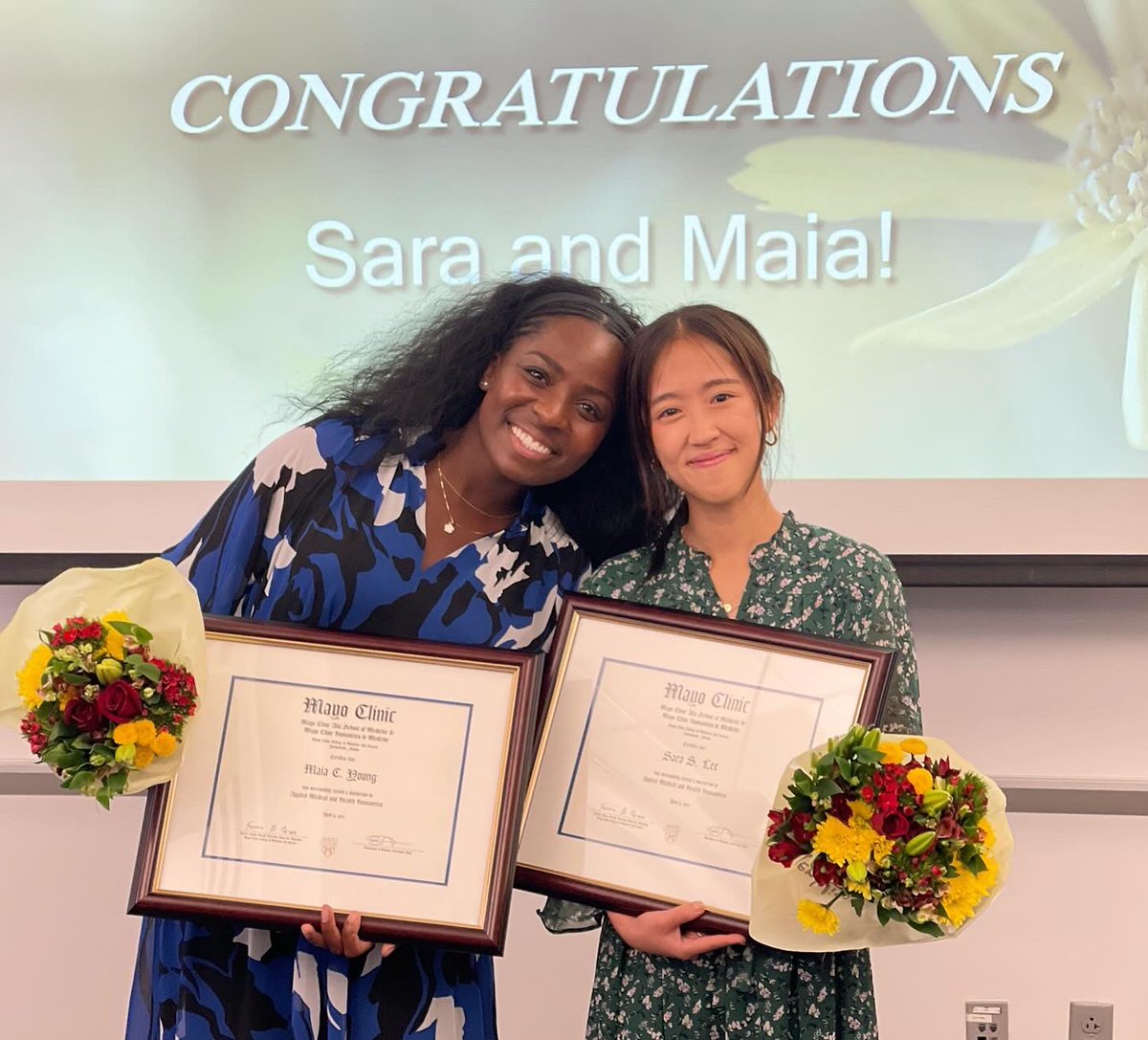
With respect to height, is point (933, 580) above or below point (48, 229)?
below

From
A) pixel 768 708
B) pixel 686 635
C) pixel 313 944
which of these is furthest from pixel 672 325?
pixel 313 944

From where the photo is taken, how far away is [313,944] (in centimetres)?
161

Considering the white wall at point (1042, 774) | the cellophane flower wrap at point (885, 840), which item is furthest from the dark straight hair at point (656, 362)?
the white wall at point (1042, 774)

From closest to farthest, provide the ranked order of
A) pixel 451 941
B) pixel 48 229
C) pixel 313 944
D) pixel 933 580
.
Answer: pixel 451 941 < pixel 313 944 < pixel 933 580 < pixel 48 229

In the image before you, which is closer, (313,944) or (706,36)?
(313,944)

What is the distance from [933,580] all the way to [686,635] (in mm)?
966

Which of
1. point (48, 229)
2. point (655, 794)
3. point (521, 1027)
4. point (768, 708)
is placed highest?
point (48, 229)

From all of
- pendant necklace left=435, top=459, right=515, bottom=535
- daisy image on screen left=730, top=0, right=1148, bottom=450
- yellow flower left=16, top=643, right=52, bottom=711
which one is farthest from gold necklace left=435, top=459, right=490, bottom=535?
daisy image on screen left=730, top=0, right=1148, bottom=450

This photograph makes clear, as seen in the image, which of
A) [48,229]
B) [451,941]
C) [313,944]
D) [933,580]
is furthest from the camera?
[48,229]

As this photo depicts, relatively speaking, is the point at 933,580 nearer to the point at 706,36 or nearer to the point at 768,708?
the point at 768,708

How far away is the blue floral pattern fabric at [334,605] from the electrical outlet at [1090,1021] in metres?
1.39

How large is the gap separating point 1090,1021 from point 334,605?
6.04ft

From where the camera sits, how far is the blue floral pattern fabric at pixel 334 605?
5.34 ft

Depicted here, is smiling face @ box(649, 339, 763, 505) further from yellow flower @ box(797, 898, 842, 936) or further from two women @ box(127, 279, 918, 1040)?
yellow flower @ box(797, 898, 842, 936)
